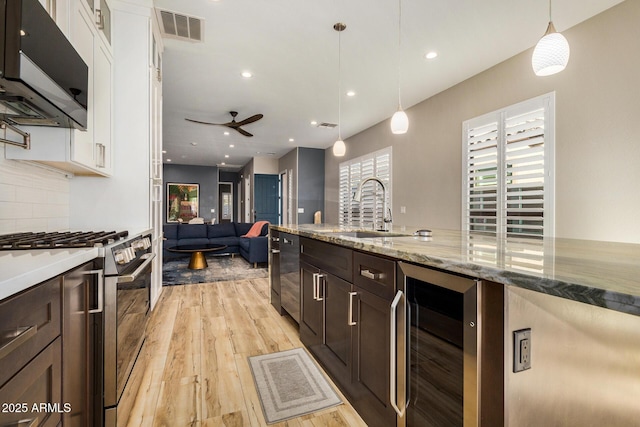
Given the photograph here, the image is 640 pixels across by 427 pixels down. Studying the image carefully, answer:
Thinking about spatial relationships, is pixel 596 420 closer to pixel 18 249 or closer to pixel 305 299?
pixel 305 299

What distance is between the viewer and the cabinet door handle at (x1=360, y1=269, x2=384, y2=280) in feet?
4.33

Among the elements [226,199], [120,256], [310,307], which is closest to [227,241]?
[310,307]

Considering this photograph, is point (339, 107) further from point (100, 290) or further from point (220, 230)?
point (100, 290)

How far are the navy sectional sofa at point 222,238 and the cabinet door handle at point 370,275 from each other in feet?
14.0

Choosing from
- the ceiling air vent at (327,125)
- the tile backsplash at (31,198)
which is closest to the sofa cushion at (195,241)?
the ceiling air vent at (327,125)

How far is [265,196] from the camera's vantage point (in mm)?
9477

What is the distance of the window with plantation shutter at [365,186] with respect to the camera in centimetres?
551

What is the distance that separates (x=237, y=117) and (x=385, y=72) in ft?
9.37

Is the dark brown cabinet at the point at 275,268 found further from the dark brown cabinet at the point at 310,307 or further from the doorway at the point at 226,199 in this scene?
the doorway at the point at 226,199

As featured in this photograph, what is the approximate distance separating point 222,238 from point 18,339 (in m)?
6.30

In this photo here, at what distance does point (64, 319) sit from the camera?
3.25 ft

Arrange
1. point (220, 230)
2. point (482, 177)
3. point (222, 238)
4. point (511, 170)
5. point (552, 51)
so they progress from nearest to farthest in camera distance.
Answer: point (552, 51) < point (511, 170) < point (482, 177) < point (222, 238) < point (220, 230)

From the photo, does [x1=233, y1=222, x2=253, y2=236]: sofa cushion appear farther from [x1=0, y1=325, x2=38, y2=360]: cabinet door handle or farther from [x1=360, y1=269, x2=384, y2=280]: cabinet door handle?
[x1=0, y1=325, x2=38, y2=360]: cabinet door handle

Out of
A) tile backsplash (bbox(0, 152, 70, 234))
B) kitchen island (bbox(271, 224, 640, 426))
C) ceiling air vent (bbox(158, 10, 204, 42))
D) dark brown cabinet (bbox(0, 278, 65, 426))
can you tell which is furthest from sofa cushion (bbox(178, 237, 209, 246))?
kitchen island (bbox(271, 224, 640, 426))
